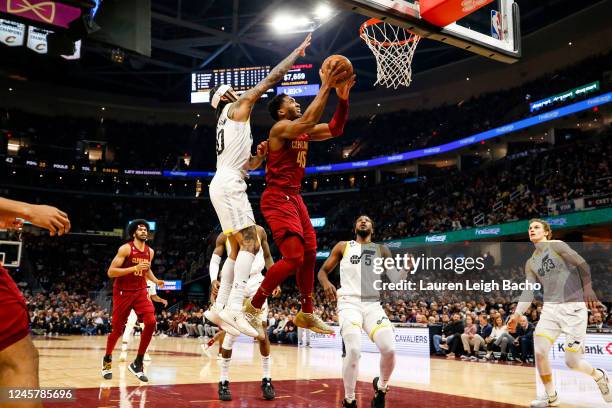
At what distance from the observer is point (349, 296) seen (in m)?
6.20

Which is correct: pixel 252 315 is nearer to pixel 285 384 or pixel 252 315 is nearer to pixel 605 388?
pixel 285 384

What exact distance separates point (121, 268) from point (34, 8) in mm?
3768

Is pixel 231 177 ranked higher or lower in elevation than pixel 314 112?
lower

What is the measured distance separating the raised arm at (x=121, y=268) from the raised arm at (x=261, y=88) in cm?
348

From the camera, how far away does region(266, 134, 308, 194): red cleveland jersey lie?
5418 millimetres

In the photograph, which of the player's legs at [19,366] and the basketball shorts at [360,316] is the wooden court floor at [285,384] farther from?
the player's legs at [19,366]

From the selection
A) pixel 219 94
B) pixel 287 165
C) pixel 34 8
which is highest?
pixel 34 8

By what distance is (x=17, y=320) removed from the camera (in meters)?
2.60

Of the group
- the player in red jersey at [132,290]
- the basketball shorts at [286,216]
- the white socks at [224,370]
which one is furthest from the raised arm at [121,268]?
the basketball shorts at [286,216]

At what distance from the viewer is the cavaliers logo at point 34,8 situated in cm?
582

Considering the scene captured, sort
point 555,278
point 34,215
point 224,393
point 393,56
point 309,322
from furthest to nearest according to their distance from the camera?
point 393,56, point 555,278, point 224,393, point 309,322, point 34,215

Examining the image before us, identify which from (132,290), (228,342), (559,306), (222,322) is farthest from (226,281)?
(559,306)

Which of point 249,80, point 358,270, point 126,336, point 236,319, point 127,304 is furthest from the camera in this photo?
point 249,80

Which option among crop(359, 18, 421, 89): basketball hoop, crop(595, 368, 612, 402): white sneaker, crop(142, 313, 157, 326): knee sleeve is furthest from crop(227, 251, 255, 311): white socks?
crop(359, 18, 421, 89): basketball hoop
